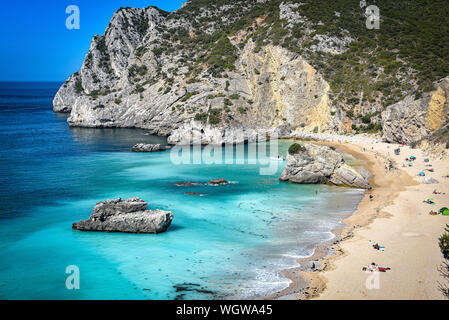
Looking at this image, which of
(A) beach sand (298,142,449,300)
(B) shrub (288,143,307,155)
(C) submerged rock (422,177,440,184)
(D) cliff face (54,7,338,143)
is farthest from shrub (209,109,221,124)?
(C) submerged rock (422,177,440,184)

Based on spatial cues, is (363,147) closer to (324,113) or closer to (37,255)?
(324,113)

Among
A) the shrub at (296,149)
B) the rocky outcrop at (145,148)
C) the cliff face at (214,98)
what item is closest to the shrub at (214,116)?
the cliff face at (214,98)

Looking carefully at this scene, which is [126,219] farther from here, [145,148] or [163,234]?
[145,148]

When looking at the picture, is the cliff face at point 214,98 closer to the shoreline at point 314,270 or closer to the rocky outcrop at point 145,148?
the rocky outcrop at point 145,148

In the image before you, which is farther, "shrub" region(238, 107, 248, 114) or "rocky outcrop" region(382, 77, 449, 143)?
"shrub" region(238, 107, 248, 114)

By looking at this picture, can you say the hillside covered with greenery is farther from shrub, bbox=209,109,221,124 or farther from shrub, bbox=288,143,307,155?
shrub, bbox=288,143,307,155
